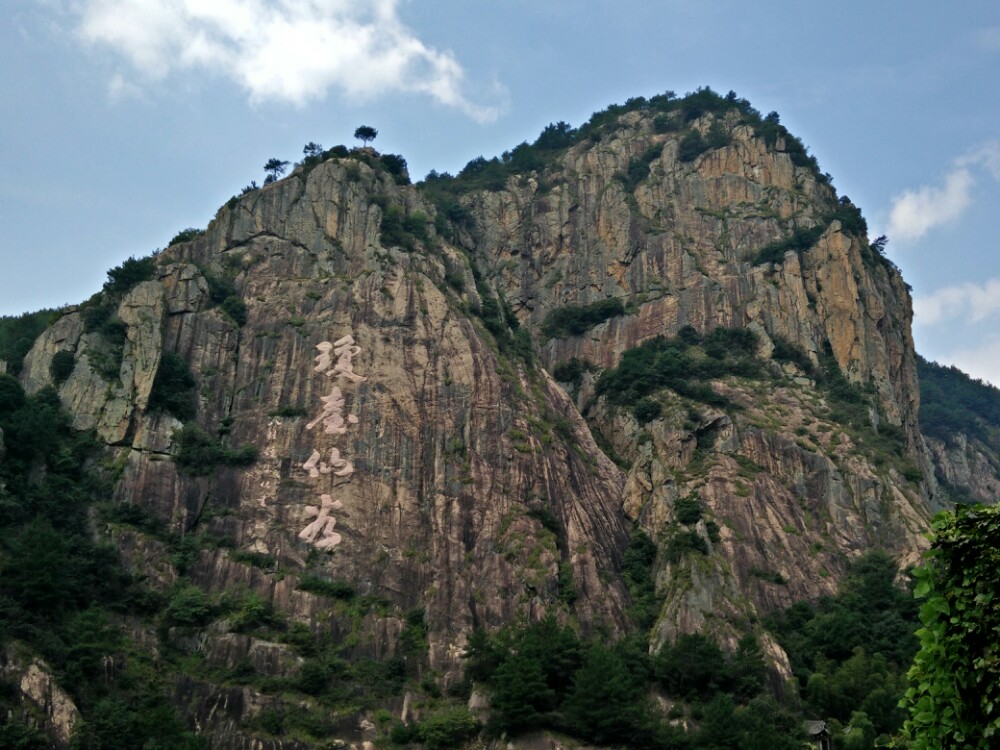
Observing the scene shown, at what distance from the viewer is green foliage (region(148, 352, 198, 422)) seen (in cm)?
5925

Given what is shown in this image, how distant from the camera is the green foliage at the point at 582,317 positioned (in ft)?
263

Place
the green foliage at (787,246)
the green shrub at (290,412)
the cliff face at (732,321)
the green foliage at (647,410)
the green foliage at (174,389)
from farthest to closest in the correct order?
the green foliage at (787,246), the green foliage at (647,410), the cliff face at (732,321), the green shrub at (290,412), the green foliage at (174,389)

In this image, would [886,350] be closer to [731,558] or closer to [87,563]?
[731,558]

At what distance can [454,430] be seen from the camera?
202 feet

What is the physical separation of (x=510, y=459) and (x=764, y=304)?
25.9 m

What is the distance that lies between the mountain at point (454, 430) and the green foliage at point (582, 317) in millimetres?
284

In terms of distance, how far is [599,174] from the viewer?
91188mm

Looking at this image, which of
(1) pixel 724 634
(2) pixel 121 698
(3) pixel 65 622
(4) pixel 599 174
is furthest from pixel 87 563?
(4) pixel 599 174

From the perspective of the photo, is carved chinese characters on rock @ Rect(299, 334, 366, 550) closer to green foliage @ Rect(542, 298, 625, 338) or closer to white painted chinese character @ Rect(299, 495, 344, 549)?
white painted chinese character @ Rect(299, 495, 344, 549)

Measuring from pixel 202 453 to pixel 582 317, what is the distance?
32.5 meters

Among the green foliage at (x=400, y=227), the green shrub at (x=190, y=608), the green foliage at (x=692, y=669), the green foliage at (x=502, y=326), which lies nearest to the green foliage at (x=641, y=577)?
the green foliage at (x=692, y=669)

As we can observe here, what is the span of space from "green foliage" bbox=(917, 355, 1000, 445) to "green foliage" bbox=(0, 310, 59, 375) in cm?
7944

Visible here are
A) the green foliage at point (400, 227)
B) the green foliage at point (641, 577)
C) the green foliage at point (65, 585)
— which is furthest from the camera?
the green foliage at point (400, 227)

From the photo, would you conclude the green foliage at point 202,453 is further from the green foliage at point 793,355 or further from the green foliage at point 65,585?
the green foliage at point 793,355
